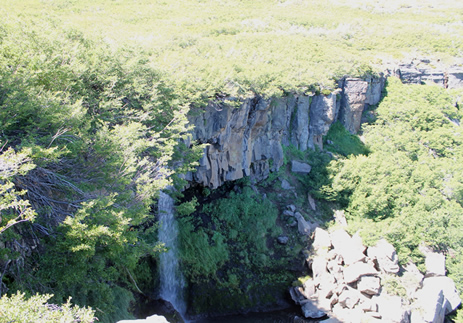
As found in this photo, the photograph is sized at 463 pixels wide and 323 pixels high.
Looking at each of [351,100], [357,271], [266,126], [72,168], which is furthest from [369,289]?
[351,100]

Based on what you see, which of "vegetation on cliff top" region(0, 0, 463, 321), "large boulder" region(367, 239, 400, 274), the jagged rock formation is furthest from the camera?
the jagged rock formation

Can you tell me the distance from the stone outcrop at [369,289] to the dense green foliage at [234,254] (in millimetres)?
1541

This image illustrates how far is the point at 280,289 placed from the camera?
54.0 feet

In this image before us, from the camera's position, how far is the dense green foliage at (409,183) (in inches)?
674

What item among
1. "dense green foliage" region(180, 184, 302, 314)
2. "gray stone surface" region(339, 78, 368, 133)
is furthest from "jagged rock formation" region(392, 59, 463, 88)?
"dense green foliage" region(180, 184, 302, 314)

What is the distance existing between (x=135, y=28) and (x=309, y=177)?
18879 millimetres

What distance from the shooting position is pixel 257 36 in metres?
30.5

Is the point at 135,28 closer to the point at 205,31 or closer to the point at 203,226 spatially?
the point at 205,31

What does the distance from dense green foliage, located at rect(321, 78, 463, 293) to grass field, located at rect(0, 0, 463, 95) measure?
18.9 feet

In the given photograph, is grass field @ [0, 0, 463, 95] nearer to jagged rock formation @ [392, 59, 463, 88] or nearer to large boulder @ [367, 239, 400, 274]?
jagged rock formation @ [392, 59, 463, 88]

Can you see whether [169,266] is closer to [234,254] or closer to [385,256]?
[234,254]

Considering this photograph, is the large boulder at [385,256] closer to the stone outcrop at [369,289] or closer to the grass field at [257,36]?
the stone outcrop at [369,289]

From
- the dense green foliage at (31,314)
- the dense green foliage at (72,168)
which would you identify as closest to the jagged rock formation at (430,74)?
the dense green foliage at (72,168)

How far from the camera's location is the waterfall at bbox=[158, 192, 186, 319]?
47.2ft
